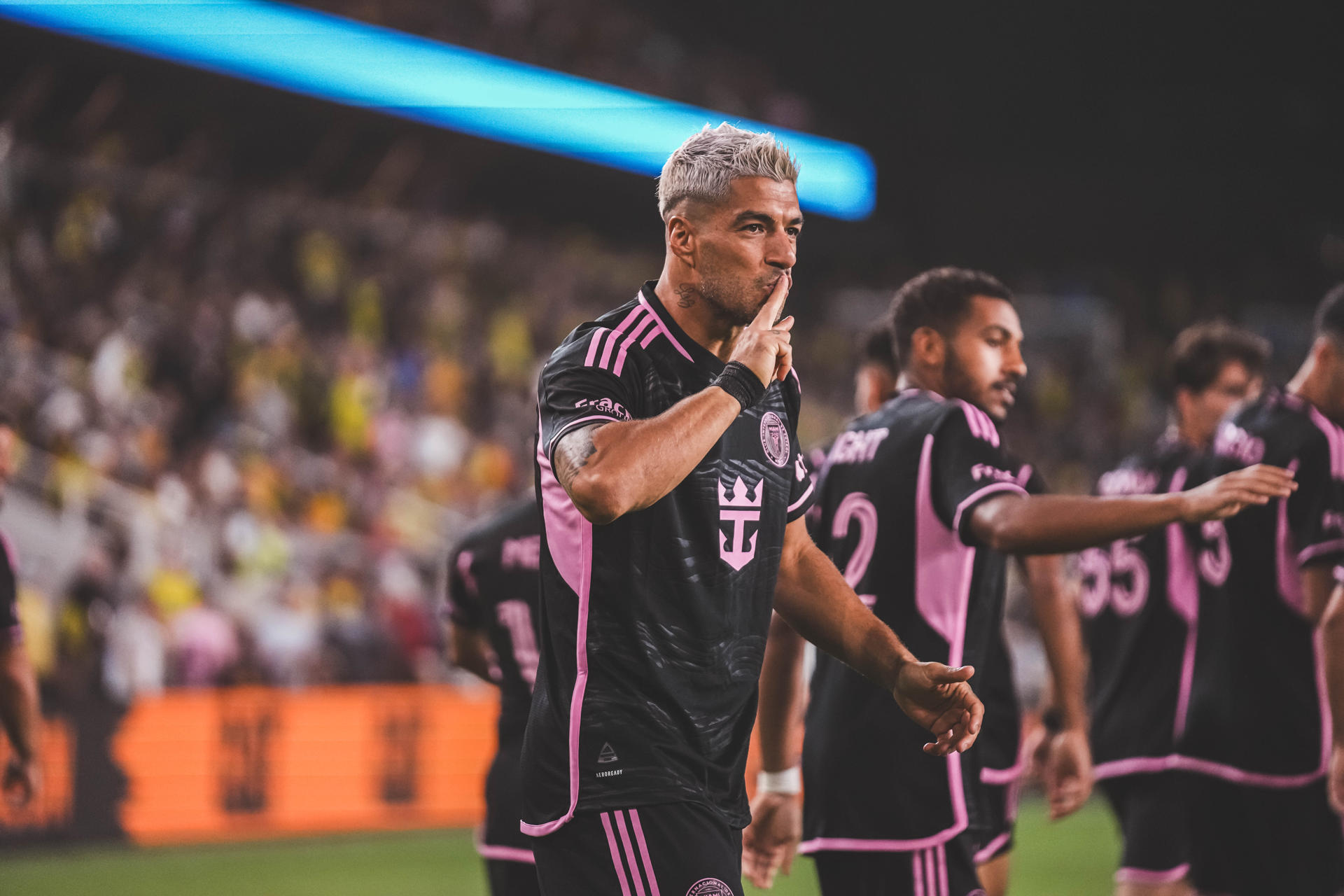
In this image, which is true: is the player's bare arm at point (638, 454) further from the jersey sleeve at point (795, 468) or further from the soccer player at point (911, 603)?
the soccer player at point (911, 603)

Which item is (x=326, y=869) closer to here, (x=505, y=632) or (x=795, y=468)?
(x=505, y=632)

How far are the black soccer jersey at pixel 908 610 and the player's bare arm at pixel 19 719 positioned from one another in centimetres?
308

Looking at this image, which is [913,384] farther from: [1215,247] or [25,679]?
[1215,247]

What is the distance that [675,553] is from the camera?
3.10 m

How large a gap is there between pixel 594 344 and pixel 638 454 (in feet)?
1.52

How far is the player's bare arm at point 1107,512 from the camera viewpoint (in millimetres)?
3525

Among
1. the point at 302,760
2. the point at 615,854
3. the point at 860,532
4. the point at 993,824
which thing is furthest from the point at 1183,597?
the point at 302,760

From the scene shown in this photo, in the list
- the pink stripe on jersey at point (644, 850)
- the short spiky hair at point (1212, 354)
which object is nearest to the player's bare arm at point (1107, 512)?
the pink stripe on jersey at point (644, 850)

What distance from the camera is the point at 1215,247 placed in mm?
29328

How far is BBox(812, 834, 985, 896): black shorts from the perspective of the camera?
13.4 ft

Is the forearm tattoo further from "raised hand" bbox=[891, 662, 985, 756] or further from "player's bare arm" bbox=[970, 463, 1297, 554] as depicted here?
"player's bare arm" bbox=[970, 463, 1297, 554]

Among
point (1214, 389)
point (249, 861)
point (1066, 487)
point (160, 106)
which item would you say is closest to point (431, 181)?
point (160, 106)

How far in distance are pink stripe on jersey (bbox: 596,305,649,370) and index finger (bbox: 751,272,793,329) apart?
0.92 feet

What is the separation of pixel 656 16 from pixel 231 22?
506 inches
